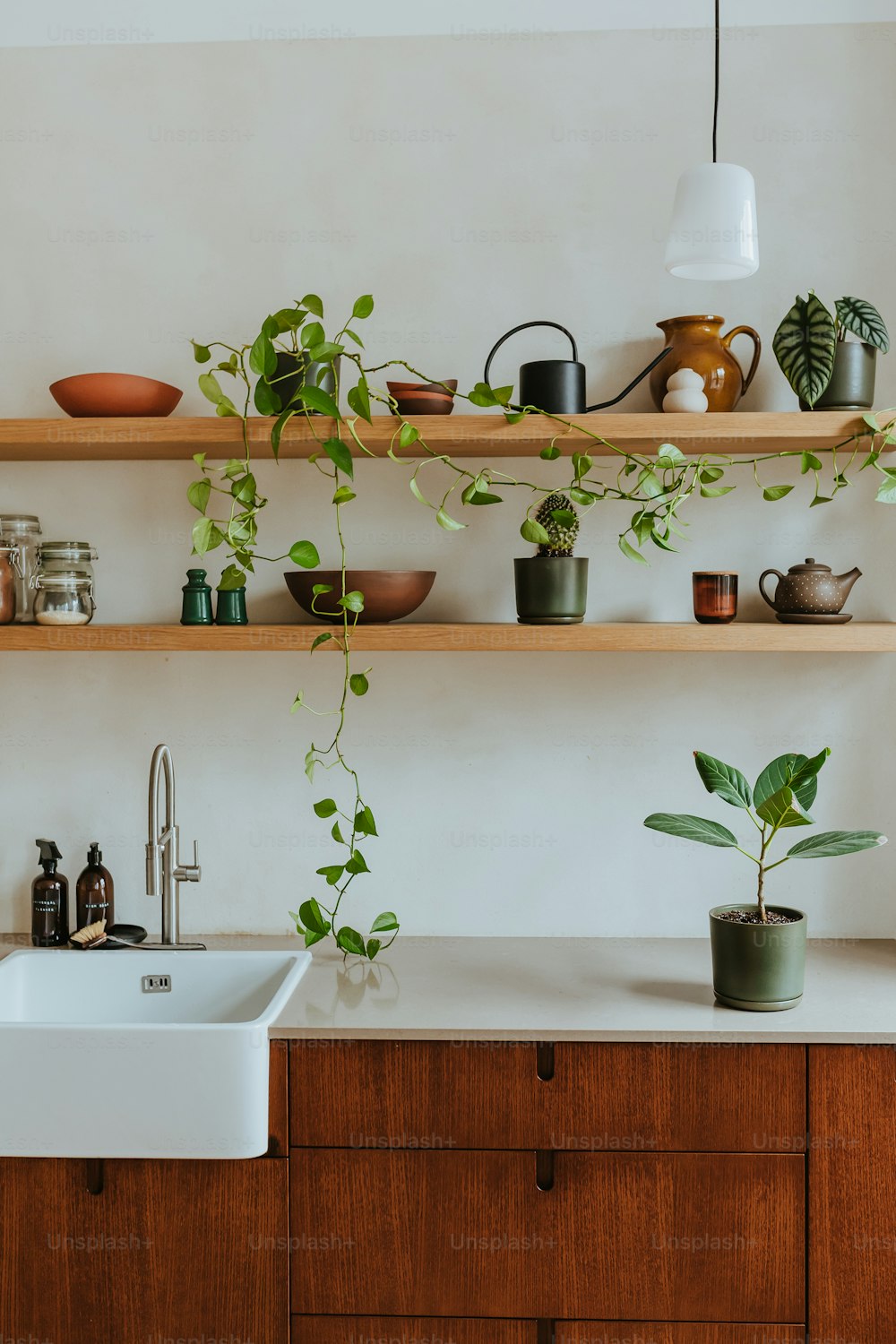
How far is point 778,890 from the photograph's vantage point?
2.16 metres

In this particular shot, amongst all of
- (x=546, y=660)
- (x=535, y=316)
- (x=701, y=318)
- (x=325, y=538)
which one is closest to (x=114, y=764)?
(x=325, y=538)

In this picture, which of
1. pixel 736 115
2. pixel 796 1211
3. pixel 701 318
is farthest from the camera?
pixel 736 115

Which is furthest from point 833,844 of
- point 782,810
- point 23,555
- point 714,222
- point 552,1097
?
point 23,555

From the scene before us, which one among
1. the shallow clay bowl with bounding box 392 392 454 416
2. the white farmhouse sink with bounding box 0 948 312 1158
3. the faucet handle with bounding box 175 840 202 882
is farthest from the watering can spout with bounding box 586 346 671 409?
the white farmhouse sink with bounding box 0 948 312 1158

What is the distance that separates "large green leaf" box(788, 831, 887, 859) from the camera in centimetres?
168

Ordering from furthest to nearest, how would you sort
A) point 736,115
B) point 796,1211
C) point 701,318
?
point 736,115
point 701,318
point 796,1211

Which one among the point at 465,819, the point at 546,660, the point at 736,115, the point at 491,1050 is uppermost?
the point at 736,115

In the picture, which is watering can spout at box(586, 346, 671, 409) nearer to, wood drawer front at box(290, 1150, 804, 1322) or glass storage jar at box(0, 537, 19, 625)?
glass storage jar at box(0, 537, 19, 625)

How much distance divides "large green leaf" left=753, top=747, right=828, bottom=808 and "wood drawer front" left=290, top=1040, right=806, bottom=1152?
387 millimetres

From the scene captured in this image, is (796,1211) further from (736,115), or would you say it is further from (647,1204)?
(736,115)

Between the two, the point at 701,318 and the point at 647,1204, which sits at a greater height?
the point at 701,318

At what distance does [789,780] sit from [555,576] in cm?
54

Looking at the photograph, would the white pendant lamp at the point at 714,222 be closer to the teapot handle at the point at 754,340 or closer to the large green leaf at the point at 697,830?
the teapot handle at the point at 754,340

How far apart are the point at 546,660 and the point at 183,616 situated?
2.39ft
